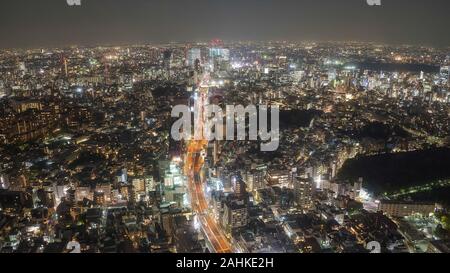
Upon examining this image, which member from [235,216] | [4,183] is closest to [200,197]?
[235,216]

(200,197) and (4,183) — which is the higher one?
(4,183)

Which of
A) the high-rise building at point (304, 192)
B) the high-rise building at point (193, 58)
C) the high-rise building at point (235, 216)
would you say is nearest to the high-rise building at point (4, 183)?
the high-rise building at point (235, 216)

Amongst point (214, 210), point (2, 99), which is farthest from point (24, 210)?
point (2, 99)

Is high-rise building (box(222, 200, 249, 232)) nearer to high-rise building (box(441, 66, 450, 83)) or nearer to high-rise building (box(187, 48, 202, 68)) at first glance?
high-rise building (box(441, 66, 450, 83))

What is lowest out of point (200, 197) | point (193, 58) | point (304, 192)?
point (200, 197)

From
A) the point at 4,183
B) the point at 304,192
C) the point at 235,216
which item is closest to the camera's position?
the point at 235,216

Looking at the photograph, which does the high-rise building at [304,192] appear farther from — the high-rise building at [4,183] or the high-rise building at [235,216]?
the high-rise building at [4,183]

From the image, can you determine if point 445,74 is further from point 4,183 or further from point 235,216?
point 4,183

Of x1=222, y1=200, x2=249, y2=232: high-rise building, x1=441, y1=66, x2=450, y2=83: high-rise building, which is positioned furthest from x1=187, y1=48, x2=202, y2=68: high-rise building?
Answer: x1=222, y1=200, x2=249, y2=232: high-rise building

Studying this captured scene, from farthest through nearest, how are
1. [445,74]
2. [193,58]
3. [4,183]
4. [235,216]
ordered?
[193,58], [445,74], [4,183], [235,216]

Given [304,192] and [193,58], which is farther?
[193,58]
